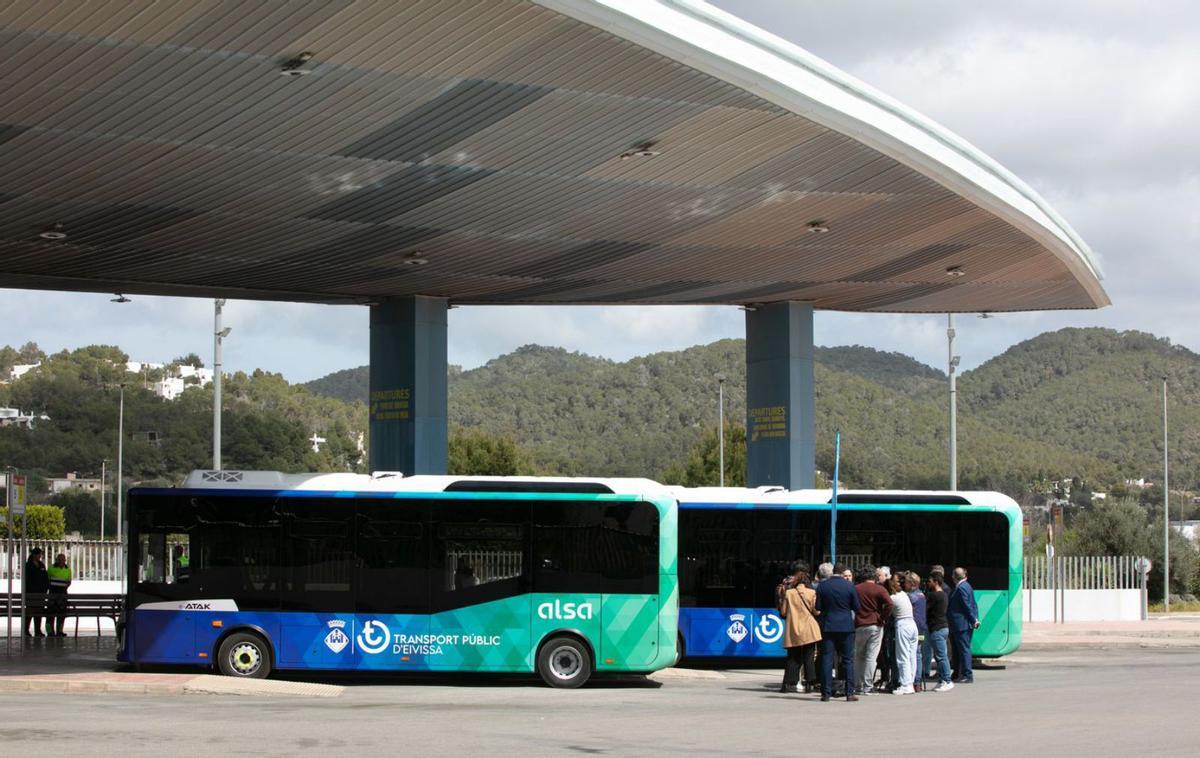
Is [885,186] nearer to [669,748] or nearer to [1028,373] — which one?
[669,748]

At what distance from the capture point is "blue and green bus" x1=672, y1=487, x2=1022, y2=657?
21984 millimetres

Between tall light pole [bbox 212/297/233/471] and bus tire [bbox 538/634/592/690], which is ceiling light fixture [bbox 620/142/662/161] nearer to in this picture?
bus tire [bbox 538/634/592/690]

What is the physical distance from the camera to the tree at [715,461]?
75.2 m

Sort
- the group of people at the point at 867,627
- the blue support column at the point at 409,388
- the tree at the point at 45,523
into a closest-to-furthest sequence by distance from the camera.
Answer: the group of people at the point at 867,627
the blue support column at the point at 409,388
the tree at the point at 45,523

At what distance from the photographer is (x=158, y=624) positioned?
64.0 ft

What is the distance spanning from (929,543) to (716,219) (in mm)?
5840

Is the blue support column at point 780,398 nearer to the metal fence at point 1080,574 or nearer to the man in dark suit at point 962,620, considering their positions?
the metal fence at point 1080,574

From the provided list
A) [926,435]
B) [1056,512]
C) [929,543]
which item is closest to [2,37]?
[929,543]

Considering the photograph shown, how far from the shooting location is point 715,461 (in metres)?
78.8

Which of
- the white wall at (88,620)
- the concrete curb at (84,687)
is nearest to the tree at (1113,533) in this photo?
the white wall at (88,620)

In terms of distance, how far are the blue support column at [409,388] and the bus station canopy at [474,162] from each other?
88cm

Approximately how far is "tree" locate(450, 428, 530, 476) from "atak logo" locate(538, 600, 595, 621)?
67.0 m

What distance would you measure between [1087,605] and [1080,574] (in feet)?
2.43

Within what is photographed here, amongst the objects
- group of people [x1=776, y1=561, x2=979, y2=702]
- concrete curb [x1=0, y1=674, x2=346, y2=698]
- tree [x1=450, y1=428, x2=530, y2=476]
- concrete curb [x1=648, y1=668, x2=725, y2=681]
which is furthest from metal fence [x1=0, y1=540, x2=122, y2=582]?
tree [x1=450, y1=428, x2=530, y2=476]
